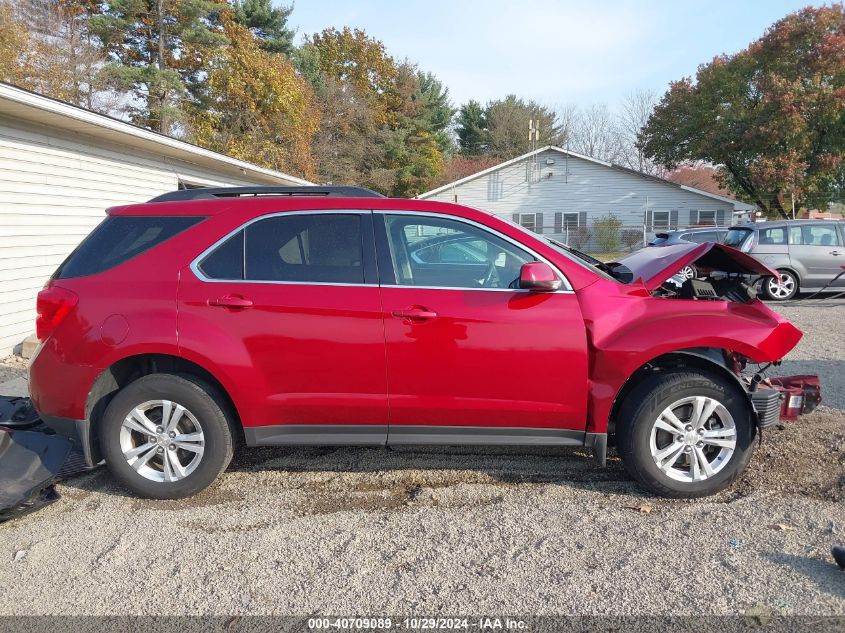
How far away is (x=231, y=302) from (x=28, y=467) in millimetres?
1561

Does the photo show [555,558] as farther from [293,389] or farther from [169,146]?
[169,146]

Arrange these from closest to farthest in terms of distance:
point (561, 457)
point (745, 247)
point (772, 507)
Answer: point (772, 507), point (561, 457), point (745, 247)

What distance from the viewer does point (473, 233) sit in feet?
11.8

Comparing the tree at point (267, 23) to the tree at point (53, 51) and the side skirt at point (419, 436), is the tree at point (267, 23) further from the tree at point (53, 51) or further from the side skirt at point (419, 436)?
the side skirt at point (419, 436)

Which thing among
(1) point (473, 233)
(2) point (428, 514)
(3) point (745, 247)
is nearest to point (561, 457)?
(2) point (428, 514)

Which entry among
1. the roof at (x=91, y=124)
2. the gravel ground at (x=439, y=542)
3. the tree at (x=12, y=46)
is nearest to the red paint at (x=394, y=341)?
the gravel ground at (x=439, y=542)

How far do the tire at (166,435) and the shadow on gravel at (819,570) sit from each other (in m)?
3.06

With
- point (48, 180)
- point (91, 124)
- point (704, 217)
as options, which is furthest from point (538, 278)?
point (704, 217)

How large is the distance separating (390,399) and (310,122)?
30.6 meters

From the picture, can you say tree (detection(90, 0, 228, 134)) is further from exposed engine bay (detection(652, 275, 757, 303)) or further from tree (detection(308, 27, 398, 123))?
exposed engine bay (detection(652, 275, 757, 303))

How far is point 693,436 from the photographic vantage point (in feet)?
11.3

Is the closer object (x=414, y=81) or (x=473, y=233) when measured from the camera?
(x=473, y=233)

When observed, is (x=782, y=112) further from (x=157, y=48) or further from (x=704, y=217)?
(x=157, y=48)

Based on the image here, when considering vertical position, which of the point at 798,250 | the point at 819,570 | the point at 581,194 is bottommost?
the point at 819,570
